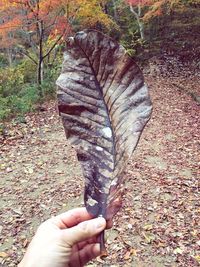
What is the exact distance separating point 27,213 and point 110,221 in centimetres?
384

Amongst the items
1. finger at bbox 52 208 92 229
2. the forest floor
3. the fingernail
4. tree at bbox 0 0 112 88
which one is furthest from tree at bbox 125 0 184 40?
the fingernail

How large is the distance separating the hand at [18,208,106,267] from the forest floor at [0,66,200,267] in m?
2.53

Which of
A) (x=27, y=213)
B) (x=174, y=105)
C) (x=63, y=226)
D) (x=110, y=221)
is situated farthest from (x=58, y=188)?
(x=174, y=105)

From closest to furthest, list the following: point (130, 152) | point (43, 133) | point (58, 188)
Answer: point (130, 152) → point (58, 188) → point (43, 133)

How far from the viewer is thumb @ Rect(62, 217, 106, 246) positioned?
656 mm

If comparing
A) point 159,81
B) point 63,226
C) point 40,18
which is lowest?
point 159,81

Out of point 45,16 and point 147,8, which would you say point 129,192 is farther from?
point 147,8

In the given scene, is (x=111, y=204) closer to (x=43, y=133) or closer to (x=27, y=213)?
(x=27, y=213)

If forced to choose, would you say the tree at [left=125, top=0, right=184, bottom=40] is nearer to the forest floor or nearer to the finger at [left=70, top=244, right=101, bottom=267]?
the forest floor

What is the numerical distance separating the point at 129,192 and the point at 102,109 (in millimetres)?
4065

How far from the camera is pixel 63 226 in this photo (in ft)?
3.41

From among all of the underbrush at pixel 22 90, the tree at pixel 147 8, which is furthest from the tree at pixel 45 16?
the tree at pixel 147 8

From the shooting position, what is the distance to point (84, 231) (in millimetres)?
838

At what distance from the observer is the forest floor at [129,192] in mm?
3615
